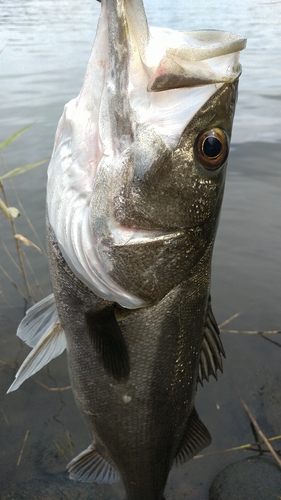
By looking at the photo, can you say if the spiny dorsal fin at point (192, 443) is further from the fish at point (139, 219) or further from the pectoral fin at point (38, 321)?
the pectoral fin at point (38, 321)

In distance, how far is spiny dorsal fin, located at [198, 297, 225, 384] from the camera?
Answer: 1957 millimetres

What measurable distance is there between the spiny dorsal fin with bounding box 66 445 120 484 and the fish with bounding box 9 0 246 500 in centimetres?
22

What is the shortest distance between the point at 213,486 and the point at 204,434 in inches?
34.4

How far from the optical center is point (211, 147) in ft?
4.82

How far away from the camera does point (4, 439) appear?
122 inches

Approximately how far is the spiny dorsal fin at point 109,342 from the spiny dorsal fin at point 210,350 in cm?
37

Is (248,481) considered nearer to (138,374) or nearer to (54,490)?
(54,490)

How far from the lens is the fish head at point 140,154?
4.48ft

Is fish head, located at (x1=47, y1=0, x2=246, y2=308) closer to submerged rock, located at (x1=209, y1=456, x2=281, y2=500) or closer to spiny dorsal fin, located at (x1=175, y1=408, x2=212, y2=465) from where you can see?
spiny dorsal fin, located at (x1=175, y1=408, x2=212, y2=465)

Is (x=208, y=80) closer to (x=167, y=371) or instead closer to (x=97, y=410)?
(x=167, y=371)

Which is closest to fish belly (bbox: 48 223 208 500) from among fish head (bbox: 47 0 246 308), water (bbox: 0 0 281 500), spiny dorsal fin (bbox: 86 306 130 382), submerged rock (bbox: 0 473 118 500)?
spiny dorsal fin (bbox: 86 306 130 382)

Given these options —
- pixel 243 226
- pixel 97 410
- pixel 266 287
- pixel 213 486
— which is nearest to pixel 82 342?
pixel 97 410

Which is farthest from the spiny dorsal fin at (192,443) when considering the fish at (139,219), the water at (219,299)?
the water at (219,299)

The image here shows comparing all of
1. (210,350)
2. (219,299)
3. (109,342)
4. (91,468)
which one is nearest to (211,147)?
(109,342)
